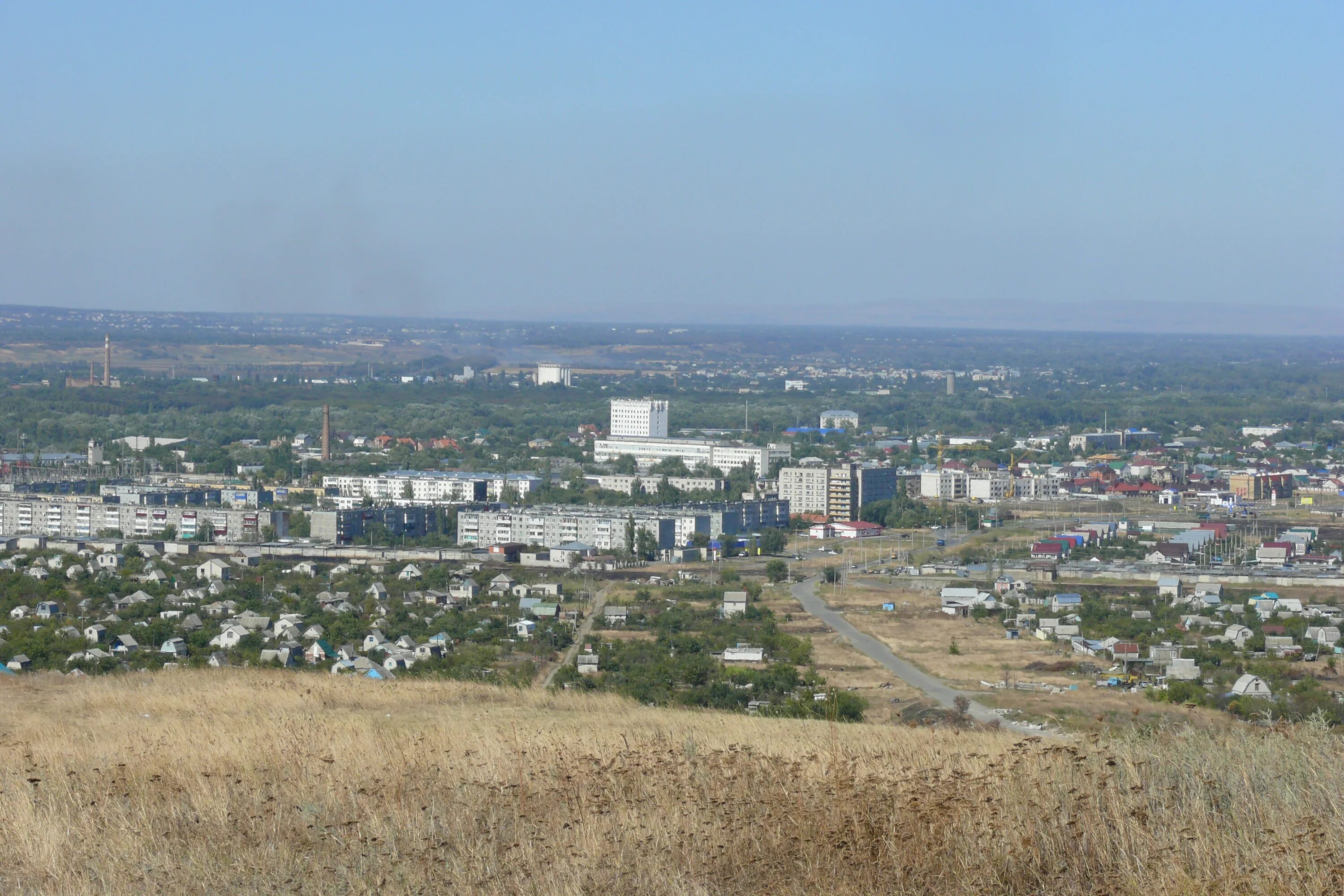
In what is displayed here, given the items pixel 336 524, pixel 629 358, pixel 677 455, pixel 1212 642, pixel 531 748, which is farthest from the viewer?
pixel 629 358

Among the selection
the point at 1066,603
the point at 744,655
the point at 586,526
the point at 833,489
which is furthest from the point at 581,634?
the point at 833,489

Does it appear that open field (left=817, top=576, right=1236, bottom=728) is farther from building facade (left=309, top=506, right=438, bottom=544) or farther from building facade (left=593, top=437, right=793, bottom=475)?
building facade (left=593, top=437, right=793, bottom=475)

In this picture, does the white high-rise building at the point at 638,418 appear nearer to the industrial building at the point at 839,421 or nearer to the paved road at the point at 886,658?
the industrial building at the point at 839,421

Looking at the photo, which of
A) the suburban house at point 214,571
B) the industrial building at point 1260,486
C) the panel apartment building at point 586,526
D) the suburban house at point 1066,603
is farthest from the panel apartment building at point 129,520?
the industrial building at point 1260,486

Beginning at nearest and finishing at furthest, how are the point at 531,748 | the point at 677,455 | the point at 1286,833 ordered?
the point at 1286,833 < the point at 531,748 < the point at 677,455

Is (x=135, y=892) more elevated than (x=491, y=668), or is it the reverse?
(x=135, y=892)

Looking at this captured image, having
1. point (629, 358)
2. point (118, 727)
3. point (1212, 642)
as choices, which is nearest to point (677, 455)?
point (1212, 642)

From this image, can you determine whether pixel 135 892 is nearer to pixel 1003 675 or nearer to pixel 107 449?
pixel 1003 675
